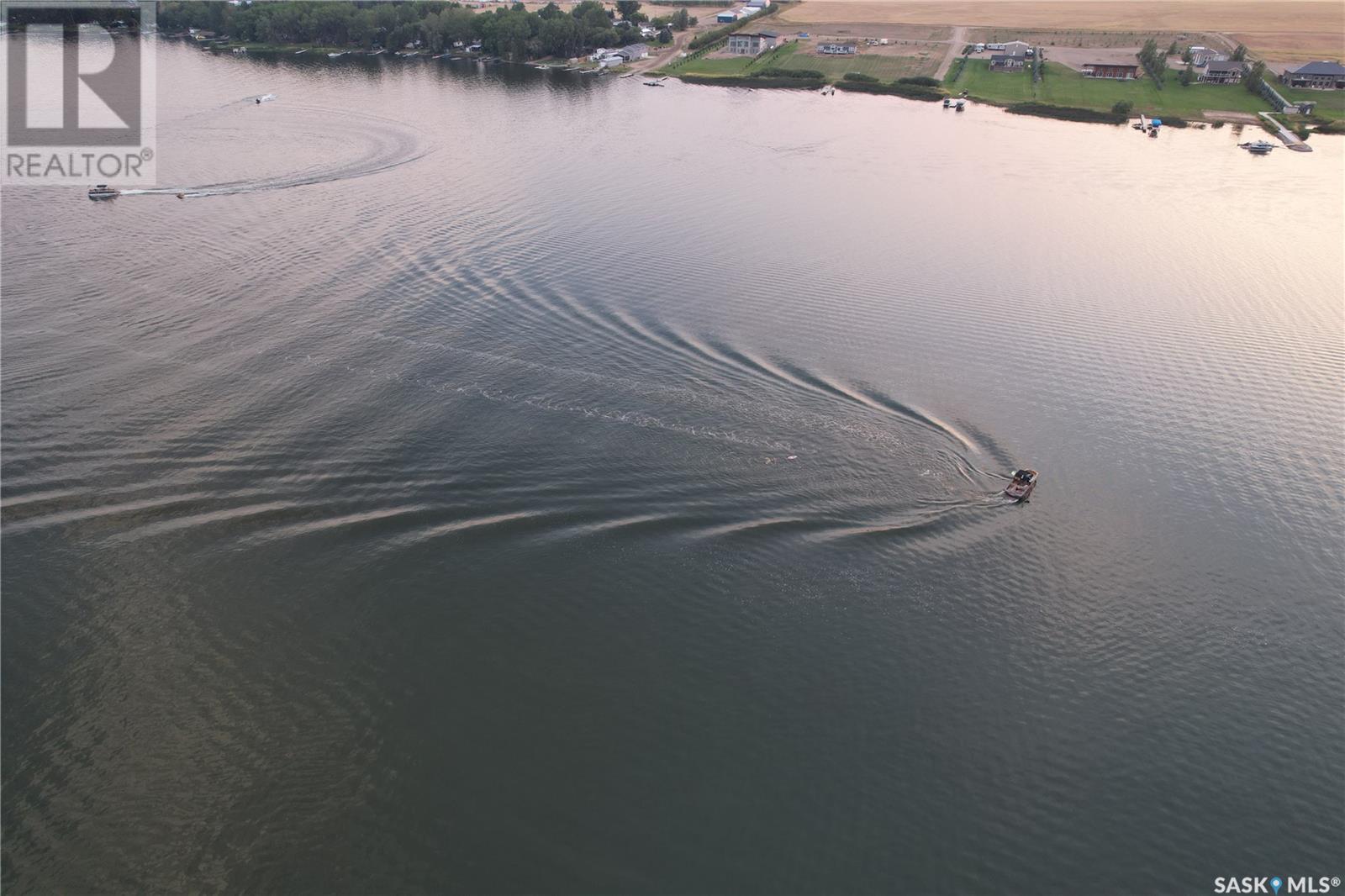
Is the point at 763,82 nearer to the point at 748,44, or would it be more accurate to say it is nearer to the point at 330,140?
the point at 748,44

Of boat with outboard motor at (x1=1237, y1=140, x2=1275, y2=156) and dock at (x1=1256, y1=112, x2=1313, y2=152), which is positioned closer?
boat with outboard motor at (x1=1237, y1=140, x2=1275, y2=156)

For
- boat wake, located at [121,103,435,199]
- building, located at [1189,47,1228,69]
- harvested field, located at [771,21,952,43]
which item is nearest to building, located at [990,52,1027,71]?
harvested field, located at [771,21,952,43]

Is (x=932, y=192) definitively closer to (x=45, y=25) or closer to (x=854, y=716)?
(x=854, y=716)

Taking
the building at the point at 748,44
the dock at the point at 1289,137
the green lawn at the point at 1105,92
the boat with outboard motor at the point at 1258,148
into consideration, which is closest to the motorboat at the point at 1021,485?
the boat with outboard motor at the point at 1258,148

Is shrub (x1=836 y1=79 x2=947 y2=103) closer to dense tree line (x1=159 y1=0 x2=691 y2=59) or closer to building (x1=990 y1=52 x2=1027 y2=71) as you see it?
building (x1=990 y1=52 x2=1027 y2=71)

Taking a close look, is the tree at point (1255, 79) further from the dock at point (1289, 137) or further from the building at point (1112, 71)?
the building at point (1112, 71)

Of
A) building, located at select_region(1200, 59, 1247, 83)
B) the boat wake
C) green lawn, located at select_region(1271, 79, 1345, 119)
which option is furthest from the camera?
building, located at select_region(1200, 59, 1247, 83)

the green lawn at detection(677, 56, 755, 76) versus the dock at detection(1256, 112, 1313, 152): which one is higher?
the green lawn at detection(677, 56, 755, 76)

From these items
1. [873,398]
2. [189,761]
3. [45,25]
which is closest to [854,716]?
[873,398]
